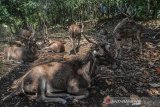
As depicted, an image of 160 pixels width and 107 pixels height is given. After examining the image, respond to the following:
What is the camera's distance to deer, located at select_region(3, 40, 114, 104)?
8.93 meters

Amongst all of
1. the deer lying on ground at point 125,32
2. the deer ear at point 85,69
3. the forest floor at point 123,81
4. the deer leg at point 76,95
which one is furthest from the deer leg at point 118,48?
the deer leg at point 76,95

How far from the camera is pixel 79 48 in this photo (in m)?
14.7

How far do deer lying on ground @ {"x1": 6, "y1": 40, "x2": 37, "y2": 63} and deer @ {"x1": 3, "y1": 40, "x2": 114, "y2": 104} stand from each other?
4.42m

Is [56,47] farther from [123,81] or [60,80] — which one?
[60,80]

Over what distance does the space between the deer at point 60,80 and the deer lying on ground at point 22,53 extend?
4419 mm

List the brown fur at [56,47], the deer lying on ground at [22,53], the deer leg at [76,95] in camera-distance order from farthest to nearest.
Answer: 1. the brown fur at [56,47]
2. the deer lying on ground at [22,53]
3. the deer leg at [76,95]

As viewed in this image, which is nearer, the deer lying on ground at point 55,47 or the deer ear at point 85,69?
the deer ear at point 85,69

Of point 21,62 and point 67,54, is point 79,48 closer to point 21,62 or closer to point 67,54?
point 67,54

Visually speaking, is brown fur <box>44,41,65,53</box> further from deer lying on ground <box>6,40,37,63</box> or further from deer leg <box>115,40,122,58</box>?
deer leg <box>115,40,122,58</box>

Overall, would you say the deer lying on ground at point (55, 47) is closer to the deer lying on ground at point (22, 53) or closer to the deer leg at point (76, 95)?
the deer lying on ground at point (22, 53)

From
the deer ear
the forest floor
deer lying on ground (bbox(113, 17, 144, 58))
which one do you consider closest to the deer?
the deer ear

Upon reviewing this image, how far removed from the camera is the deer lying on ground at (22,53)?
1370 centimetres

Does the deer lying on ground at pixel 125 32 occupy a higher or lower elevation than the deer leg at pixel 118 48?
higher

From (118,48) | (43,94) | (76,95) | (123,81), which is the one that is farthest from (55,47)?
(43,94)
